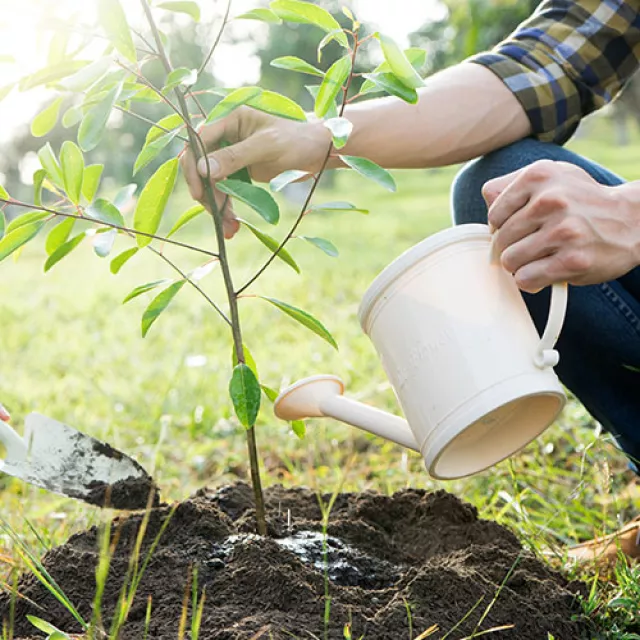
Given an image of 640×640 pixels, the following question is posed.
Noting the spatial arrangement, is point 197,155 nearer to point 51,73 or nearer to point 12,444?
point 51,73

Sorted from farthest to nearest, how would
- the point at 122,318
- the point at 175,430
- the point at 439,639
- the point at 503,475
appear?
the point at 122,318 < the point at 175,430 < the point at 503,475 < the point at 439,639

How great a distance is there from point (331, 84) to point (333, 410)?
489 mm

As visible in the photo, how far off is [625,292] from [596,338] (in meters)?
0.11

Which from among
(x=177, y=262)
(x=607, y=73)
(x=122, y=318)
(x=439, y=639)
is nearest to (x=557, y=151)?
(x=607, y=73)

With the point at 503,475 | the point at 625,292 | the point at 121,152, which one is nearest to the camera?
the point at 625,292

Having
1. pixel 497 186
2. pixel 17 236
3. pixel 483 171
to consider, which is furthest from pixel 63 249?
pixel 483 171

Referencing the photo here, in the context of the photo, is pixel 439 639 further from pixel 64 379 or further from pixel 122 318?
pixel 122 318

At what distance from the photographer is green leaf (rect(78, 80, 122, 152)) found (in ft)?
3.42

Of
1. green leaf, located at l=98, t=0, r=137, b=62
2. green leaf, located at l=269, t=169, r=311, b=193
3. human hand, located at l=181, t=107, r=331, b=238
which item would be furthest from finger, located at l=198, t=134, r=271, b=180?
green leaf, located at l=98, t=0, r=137, b=62

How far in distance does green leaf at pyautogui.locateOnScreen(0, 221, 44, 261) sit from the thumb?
9.9 inches

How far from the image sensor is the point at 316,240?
4.12 feet

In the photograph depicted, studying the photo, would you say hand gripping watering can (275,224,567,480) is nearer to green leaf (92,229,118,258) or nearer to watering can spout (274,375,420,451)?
watering can spout (274,375,420,451)

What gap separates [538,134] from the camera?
174 cm

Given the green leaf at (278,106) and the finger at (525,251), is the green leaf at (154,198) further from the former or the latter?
the finger at (525,251)
